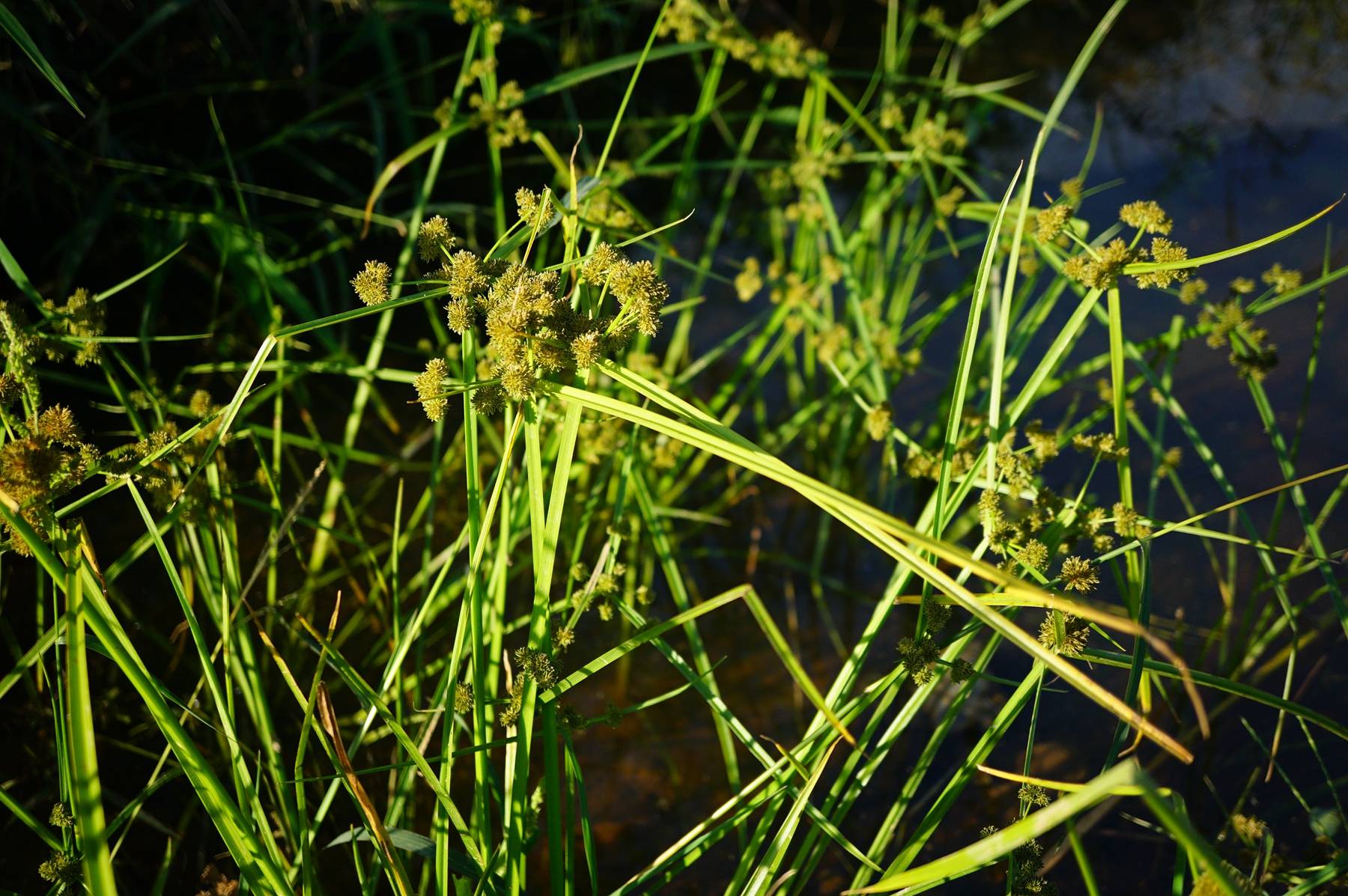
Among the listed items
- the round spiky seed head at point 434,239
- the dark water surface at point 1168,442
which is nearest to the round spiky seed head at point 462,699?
the round spiky seed head at point 434,239

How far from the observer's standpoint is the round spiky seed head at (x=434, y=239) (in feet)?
4.32

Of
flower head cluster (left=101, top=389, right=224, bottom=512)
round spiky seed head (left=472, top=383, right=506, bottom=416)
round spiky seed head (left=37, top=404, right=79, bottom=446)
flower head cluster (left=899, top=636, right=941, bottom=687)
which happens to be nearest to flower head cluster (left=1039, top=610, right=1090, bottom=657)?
flower head cluster (left=899, top=636, right=941, bottom=687)

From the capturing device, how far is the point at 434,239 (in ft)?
4.34

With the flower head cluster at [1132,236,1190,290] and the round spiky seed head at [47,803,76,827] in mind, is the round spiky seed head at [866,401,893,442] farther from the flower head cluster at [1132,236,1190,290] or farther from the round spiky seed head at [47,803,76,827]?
the round spiky seed head at [47,803,76,827]

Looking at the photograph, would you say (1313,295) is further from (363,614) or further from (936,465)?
(363,614)

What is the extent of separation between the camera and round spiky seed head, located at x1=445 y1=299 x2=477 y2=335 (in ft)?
4.05

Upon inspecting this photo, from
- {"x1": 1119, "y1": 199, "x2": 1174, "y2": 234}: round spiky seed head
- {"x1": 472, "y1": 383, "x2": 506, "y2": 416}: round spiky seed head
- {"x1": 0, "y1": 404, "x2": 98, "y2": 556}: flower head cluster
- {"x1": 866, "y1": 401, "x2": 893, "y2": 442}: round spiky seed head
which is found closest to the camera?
{"x1": 0, "y1": 404, "x2": 98, "y2": 556}: flower head cluster

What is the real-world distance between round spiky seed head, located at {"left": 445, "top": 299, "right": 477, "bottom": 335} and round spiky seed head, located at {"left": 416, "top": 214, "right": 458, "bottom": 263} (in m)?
0.11

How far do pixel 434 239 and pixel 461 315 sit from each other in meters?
0.16

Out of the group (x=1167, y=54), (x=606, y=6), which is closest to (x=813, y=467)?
(x=606, y=6)

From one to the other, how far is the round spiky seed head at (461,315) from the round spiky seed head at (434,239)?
0.11 metres

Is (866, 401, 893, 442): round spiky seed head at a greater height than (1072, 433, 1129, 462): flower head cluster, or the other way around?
(1072, 433, 1129, 462): flower head cluster

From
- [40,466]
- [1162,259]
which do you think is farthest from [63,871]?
[1162,259]

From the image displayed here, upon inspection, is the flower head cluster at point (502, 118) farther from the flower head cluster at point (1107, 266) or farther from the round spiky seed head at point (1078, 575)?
the round spiky seed head at point (1078, 575)
